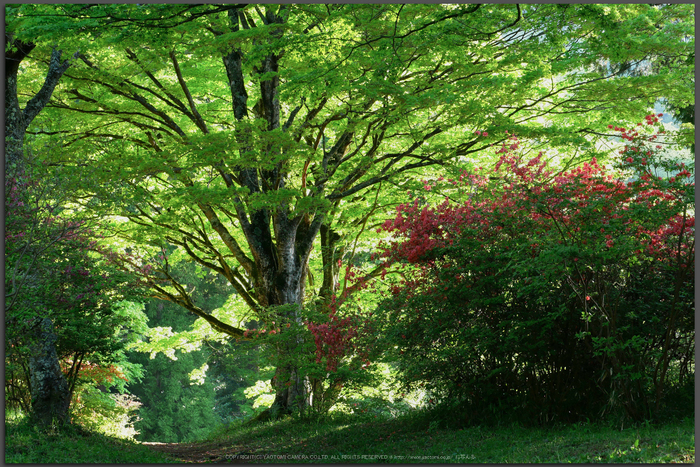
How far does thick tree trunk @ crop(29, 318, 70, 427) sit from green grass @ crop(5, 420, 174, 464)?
0.18 m

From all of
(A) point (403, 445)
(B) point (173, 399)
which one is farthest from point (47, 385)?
(B) point (173, 399)

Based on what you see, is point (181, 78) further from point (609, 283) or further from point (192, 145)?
point (609, 283)

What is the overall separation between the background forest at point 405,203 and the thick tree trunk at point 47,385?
2 centimetres

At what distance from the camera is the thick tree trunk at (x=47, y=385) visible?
243 inches

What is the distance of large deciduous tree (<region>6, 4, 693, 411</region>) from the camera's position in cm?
617

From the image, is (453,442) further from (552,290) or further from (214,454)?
(214,454)

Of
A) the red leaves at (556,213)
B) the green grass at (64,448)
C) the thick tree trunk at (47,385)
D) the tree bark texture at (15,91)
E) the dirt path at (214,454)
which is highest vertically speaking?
the tree bark texture at (15,91)

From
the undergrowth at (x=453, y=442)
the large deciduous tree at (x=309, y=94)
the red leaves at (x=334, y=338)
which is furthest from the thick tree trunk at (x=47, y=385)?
the red leaves at (x=334, y=338)

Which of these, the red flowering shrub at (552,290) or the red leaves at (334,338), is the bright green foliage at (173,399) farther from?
the red flowering shrub at (552,290)

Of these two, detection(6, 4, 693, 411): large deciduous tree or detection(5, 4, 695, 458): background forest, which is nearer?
detection(5, 4, 695, 458): background forest

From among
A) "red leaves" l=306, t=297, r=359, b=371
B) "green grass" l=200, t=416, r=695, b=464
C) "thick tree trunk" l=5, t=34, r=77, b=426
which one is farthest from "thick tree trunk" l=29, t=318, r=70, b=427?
"red leaves" l=306, t=297, r=359, b=371

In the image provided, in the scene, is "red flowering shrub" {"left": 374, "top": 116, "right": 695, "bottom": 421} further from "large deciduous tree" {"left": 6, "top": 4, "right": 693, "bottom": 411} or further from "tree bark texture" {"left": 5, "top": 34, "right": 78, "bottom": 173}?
"tree bark texture" {"left": 5, "top": 34, "right": 78, "bottom": 173}

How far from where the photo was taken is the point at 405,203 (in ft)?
22.6

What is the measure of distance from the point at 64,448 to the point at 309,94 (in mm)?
5077
